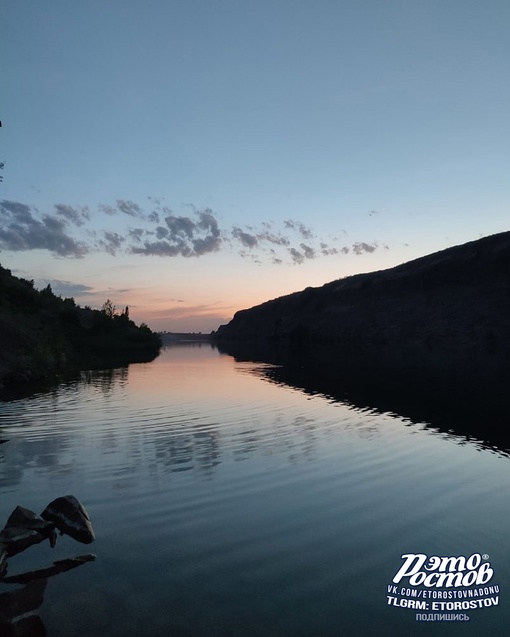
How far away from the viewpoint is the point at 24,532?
33.8ft

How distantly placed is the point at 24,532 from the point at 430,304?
12002 cm

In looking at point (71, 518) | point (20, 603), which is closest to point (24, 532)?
point (71, 518)

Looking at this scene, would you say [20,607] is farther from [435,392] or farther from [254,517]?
[435,392]

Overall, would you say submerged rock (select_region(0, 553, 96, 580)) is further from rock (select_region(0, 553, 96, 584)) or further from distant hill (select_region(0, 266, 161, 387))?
distant hill (select_region(0, 266, 161, 387))

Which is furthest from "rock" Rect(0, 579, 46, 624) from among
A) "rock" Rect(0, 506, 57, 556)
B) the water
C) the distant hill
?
the distant hill

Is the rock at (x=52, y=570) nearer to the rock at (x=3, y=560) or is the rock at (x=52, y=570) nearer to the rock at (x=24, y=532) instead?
the rock at (x=3, y=560)

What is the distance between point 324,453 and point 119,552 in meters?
9.78

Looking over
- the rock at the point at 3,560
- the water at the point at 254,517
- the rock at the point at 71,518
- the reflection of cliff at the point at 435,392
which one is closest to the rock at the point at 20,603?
the water at the point at 254,517

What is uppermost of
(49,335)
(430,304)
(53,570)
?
(430,304)

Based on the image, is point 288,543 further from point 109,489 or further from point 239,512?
point 109,489

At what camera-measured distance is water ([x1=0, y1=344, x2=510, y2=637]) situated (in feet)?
25.7

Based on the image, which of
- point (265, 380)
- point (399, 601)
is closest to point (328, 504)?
point (399, 601)

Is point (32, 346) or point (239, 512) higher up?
point (32, 346)

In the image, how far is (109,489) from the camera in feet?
46.4
